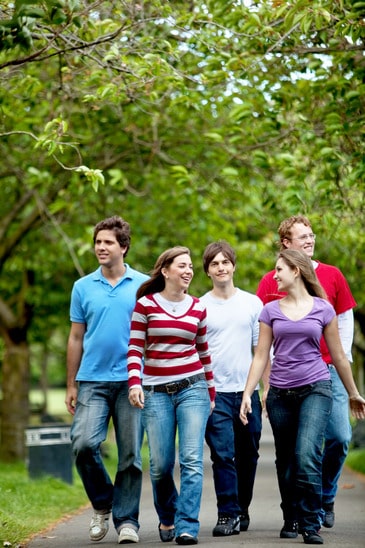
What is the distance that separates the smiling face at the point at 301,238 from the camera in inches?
Answer: 321

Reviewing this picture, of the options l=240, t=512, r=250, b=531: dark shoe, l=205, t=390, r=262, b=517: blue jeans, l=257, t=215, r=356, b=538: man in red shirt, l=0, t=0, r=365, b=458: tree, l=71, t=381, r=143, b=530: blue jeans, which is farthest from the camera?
l=0, t=0, r=365, b=458: tree

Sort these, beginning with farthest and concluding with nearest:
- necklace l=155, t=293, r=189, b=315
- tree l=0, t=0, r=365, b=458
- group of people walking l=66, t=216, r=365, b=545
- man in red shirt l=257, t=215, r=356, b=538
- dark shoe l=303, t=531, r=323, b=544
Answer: tree l=0, t=0, r=365, b=458
man in red shirt l=257, t=215, r=356, b=538
necklace l=155, t=293, r=189, b=315
group of people walking l=66, t=216, r=365, b=545
dark shoe l=303, t=531, r=323, b=544

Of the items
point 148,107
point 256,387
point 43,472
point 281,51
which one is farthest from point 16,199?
point 256,387

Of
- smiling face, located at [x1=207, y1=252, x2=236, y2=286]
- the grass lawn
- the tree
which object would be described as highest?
the tree

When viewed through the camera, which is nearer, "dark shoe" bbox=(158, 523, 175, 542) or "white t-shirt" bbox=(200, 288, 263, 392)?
"dark shoe" bbox=(158, 523, 175, 542)

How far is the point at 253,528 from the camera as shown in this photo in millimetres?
8734

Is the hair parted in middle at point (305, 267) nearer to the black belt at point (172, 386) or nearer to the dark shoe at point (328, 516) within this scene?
the black belt at point (172, 386)

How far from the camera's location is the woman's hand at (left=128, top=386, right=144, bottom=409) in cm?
735

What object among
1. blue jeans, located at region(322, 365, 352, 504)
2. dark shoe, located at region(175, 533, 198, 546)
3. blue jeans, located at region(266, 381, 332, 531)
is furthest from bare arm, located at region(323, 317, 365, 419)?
dark shoe, located at region(175, 533, 198, 546)

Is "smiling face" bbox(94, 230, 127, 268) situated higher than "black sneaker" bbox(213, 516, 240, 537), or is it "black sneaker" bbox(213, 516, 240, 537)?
"smiling face" bbox(94, 230, 127, 268)

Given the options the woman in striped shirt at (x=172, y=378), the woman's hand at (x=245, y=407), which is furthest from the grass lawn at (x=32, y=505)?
the woman's hand at (x=245, y=407)

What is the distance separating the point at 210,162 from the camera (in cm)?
1786

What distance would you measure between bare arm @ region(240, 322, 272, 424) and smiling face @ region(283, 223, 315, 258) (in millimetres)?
836

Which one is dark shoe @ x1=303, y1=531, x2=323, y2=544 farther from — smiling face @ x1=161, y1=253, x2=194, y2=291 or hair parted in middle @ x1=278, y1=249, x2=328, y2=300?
smiling face @ x1=161, y1=253, x2=194, y2=291
